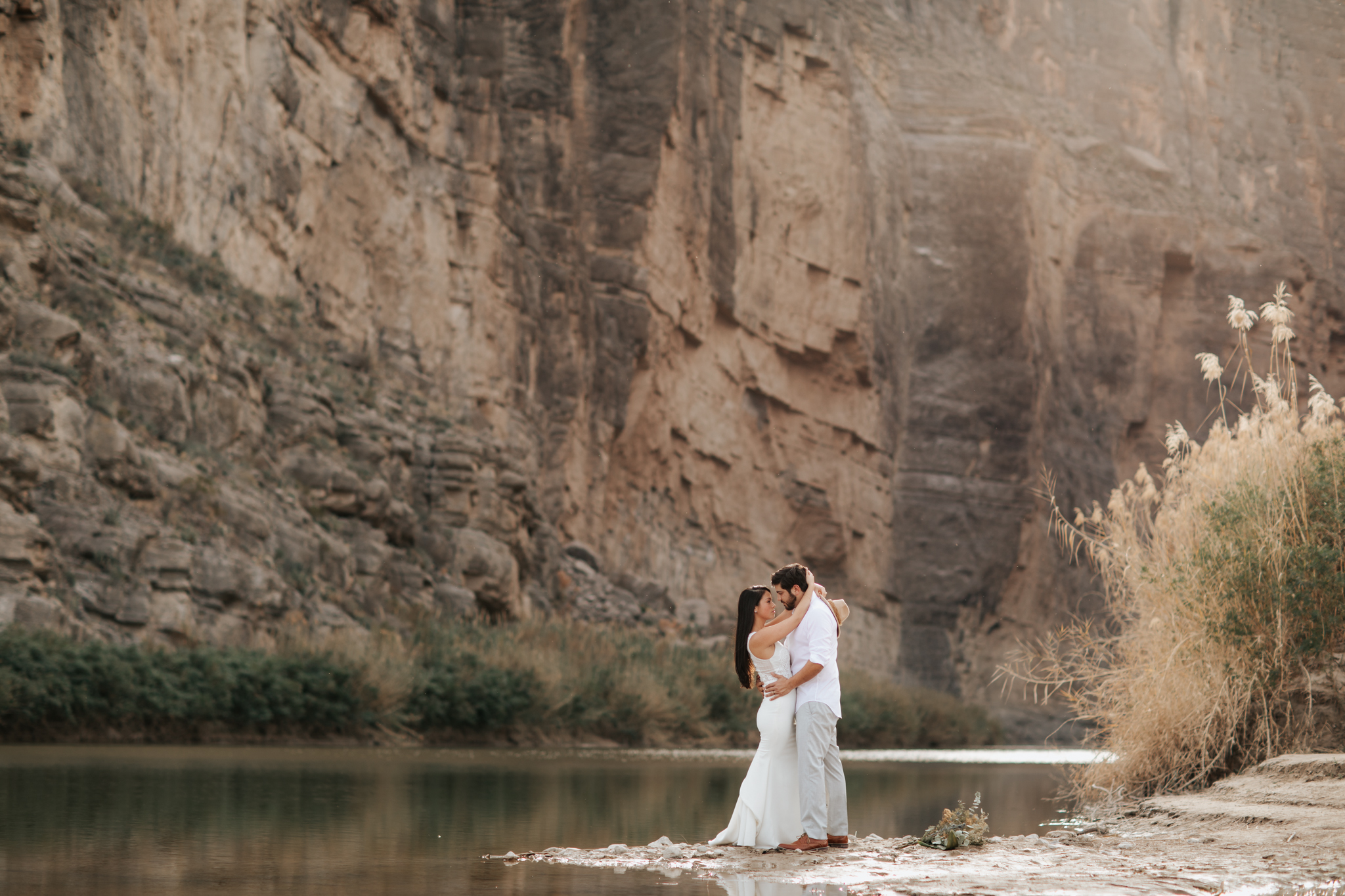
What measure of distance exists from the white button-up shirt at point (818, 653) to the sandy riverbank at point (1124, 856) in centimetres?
94

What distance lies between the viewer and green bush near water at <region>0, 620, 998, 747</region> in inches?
642

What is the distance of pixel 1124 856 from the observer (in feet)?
26.7

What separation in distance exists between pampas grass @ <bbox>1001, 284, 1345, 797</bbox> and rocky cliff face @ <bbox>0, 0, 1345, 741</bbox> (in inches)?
514

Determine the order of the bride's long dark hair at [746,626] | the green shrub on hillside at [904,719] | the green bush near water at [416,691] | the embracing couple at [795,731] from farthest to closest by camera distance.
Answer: the green shrub on hillside at [904,719]
the green bush near water at [416,691]
the bride's long dark hair at [746,626]
the embracing couple at [795,731]

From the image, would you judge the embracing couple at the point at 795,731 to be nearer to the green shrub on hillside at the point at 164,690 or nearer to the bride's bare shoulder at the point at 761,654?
the bride's bare shoulder at the point at 761,654

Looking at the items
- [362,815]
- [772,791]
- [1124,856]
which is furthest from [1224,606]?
[362,815]

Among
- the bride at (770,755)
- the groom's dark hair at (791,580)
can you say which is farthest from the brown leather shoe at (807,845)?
the groom's dark hair at (791,580)

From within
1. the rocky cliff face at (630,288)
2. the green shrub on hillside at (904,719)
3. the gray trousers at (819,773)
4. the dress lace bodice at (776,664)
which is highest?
the rocky cliff face at (630,288)

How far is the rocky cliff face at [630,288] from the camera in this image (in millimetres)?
23422

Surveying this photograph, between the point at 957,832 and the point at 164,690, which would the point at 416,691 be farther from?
the point at 957,832

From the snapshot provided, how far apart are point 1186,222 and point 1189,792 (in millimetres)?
57257

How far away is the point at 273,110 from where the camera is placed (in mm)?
31453

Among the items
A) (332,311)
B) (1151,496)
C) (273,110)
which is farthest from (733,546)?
(1151,496)

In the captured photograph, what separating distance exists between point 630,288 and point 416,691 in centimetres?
→ 2556
